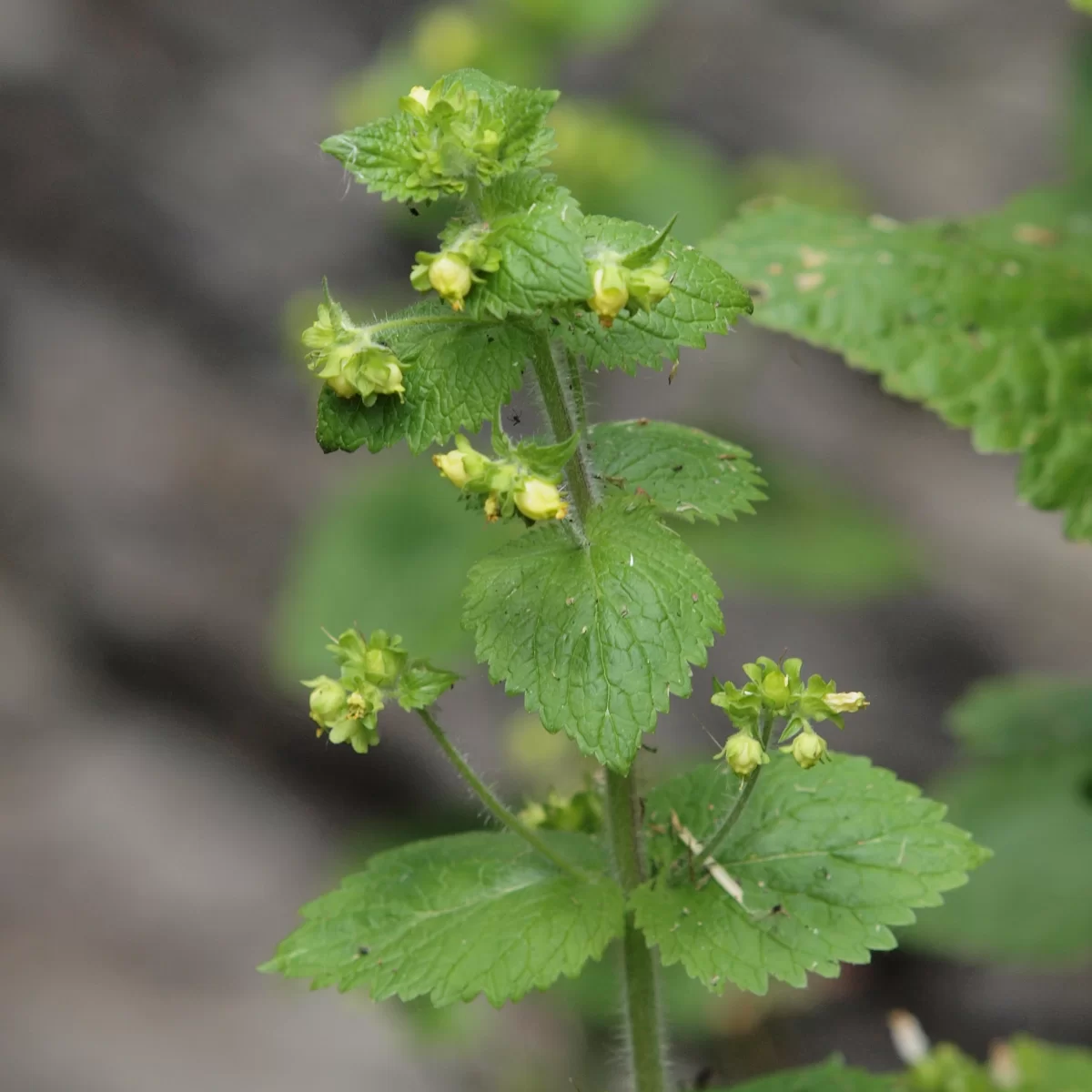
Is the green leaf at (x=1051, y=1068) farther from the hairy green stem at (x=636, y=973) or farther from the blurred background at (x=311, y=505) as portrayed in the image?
the blurred background at (x=311, y=505)

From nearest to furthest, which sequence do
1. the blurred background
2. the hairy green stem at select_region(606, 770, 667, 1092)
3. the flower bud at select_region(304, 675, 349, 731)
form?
the flower bud at select_region(304, 675, 349, 731) < the hairy green stem at select_region(606, 770, 667, 1092) < the blurred background

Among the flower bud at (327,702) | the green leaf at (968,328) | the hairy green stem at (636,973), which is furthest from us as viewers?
the green leaf at (968,328)

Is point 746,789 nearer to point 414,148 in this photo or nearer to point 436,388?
point 436,388

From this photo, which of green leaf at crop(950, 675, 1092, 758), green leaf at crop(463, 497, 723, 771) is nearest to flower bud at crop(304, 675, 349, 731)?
green leaf at crop(463, 497, 723, 771)

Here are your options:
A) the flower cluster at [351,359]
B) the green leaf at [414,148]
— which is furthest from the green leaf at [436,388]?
the green leaf at [414,148]

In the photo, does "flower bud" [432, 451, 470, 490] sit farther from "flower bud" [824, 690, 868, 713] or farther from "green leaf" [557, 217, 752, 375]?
"flower bud" [824, 690, 868, 713]

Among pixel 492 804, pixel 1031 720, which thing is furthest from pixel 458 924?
pixel 1031 720

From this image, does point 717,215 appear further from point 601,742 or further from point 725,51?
point 601,742
